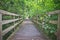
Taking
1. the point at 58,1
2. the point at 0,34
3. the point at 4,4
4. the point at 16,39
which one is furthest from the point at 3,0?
the point at 0,34

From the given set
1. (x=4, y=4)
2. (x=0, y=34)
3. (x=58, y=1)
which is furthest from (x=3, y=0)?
(x=0, y=34)

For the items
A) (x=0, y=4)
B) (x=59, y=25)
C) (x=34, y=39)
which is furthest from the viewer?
(x=0, y=4)

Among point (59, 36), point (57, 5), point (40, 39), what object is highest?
point (57, 5)

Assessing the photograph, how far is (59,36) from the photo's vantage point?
4051mm

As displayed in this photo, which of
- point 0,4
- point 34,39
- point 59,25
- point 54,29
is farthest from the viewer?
point 0,4

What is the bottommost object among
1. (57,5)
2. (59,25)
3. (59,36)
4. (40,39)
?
(40,39)

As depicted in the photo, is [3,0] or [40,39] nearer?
[40,39]

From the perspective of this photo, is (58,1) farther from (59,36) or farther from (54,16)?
(59,36)

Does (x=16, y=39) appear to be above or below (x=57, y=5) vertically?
below

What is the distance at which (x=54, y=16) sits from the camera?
515cm

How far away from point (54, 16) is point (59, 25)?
1.15 metres

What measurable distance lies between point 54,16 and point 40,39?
4.40 ft

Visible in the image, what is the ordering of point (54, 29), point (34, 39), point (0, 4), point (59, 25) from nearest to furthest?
point (59, 25)
point (54, 29)
point (34, 39)
point (0, 4)

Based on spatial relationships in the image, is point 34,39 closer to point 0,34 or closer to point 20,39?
point 20,39
